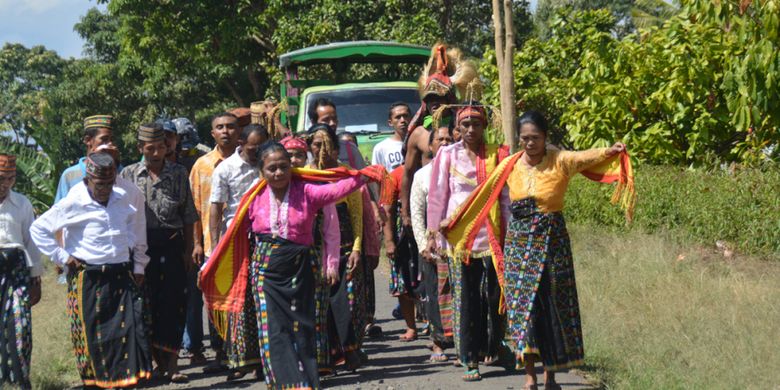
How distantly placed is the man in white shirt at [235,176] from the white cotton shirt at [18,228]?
49.9 inches

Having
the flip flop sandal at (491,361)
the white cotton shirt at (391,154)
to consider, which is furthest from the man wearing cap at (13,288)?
the white cotton shirt at (391,154)

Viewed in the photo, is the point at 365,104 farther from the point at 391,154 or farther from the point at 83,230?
the point at 83,230

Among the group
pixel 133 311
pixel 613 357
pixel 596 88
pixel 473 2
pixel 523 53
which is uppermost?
pixel 473 2

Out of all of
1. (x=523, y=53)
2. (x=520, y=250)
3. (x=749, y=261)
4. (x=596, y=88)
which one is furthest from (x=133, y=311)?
(x=523, y=53)

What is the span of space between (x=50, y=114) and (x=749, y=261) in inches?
654

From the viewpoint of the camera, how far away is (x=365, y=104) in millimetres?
15492

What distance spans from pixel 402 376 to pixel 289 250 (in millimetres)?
1519

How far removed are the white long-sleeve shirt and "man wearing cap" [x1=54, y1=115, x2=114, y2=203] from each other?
0.64 m

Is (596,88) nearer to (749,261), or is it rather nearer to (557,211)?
(749,261)

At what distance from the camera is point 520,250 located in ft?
22.6

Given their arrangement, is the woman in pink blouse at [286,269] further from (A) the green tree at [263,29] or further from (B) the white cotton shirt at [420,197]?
(A) the green tree at [263,29]

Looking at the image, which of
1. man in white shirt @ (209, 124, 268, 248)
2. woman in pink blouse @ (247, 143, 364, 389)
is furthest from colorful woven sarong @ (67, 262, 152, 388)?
woman in pink blouse @ (247, 143, 364, 389)

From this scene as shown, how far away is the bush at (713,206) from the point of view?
35.2 feet

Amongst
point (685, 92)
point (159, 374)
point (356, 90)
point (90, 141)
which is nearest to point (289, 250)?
point (159, 374)
